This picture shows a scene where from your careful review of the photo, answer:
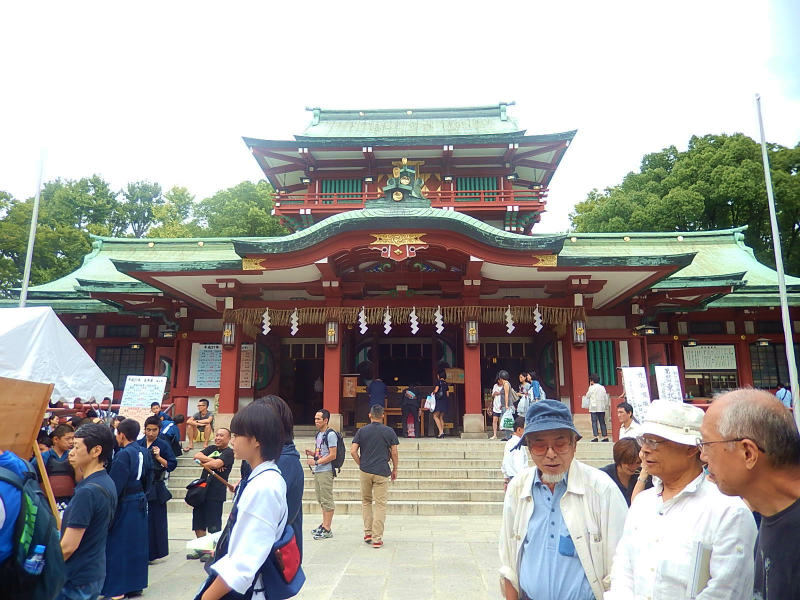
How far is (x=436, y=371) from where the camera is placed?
16219 mm

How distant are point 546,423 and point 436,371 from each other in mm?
13727

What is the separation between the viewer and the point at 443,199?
17.8 m

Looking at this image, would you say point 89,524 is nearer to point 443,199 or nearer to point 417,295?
point 417,295

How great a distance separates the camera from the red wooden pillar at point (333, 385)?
44.4ft

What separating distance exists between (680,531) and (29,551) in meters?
2.74

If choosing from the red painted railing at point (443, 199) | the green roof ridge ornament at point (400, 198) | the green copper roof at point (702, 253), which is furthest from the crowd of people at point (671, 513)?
the red painted railing at point (443, 199)

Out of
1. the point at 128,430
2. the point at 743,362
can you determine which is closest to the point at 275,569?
the point at 128,430

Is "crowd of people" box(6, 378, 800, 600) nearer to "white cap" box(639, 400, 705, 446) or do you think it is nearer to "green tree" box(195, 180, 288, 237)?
"white cap" box(639, 400, 705, 446)

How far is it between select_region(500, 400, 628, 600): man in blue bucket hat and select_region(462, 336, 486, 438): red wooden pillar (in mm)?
10871

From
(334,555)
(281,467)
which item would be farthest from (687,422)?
(334,555)

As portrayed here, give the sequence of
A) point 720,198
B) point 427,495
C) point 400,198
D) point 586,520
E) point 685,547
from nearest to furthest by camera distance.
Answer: point 685,547 < point 586,520 < point 427,495 < point 400,198 < point 720,198

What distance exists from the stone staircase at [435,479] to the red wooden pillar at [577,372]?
5.05ft

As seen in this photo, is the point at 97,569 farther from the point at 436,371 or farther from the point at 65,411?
the point at 436,371

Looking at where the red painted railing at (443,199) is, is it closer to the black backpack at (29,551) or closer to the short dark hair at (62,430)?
the short dark hair at (62,430)
